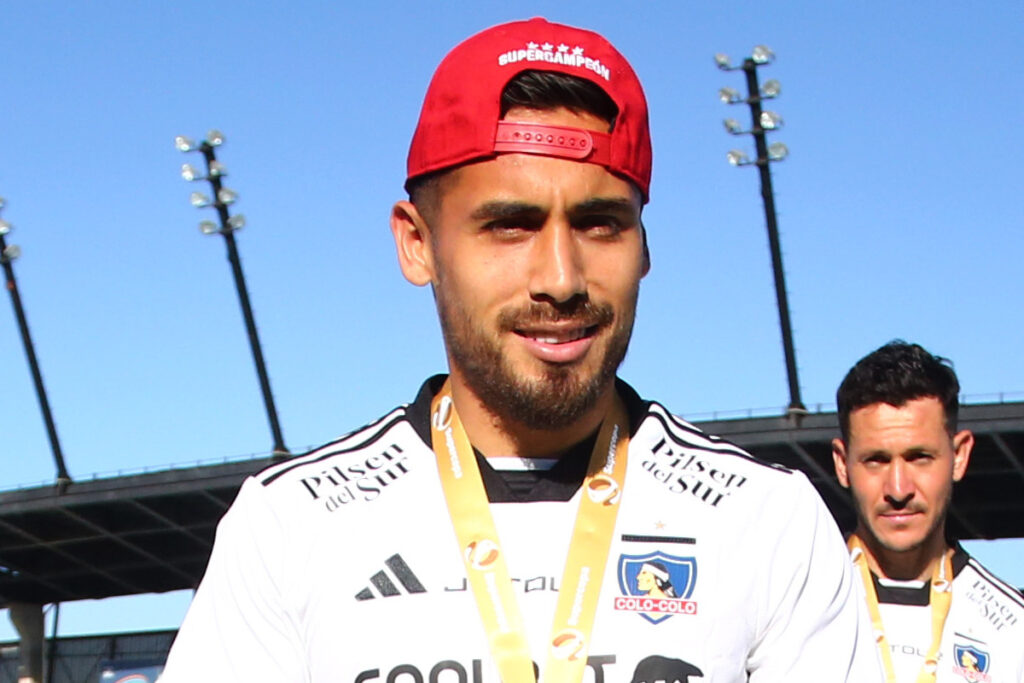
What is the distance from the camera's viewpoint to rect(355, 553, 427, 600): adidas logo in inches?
106

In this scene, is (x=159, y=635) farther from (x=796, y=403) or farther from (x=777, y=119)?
(x=777, y=119)

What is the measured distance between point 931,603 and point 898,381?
934 mm

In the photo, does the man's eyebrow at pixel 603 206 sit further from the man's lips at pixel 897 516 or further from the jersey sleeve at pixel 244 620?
the man's lips at pixel 897 516

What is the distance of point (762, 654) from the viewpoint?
267 centimetres

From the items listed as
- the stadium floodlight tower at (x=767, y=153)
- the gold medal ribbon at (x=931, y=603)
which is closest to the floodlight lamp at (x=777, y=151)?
the stadium floodlight tower at (x=767, y=153)

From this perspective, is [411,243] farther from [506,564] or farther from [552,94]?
[506,564]

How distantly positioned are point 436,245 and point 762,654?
955 mm

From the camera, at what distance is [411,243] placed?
3.02m

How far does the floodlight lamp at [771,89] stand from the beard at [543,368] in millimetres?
18641

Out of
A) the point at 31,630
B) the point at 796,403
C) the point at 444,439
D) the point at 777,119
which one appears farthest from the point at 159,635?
the point at 444,439

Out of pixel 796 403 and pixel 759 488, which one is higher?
pixel 796 403

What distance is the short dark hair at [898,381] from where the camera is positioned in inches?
250

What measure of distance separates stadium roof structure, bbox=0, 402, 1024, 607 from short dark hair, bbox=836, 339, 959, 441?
13.1m

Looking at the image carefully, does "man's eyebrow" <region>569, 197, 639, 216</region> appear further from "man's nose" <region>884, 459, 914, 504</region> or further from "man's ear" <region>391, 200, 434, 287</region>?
"man's nose" <region>884, 459, 914, 504</region>
